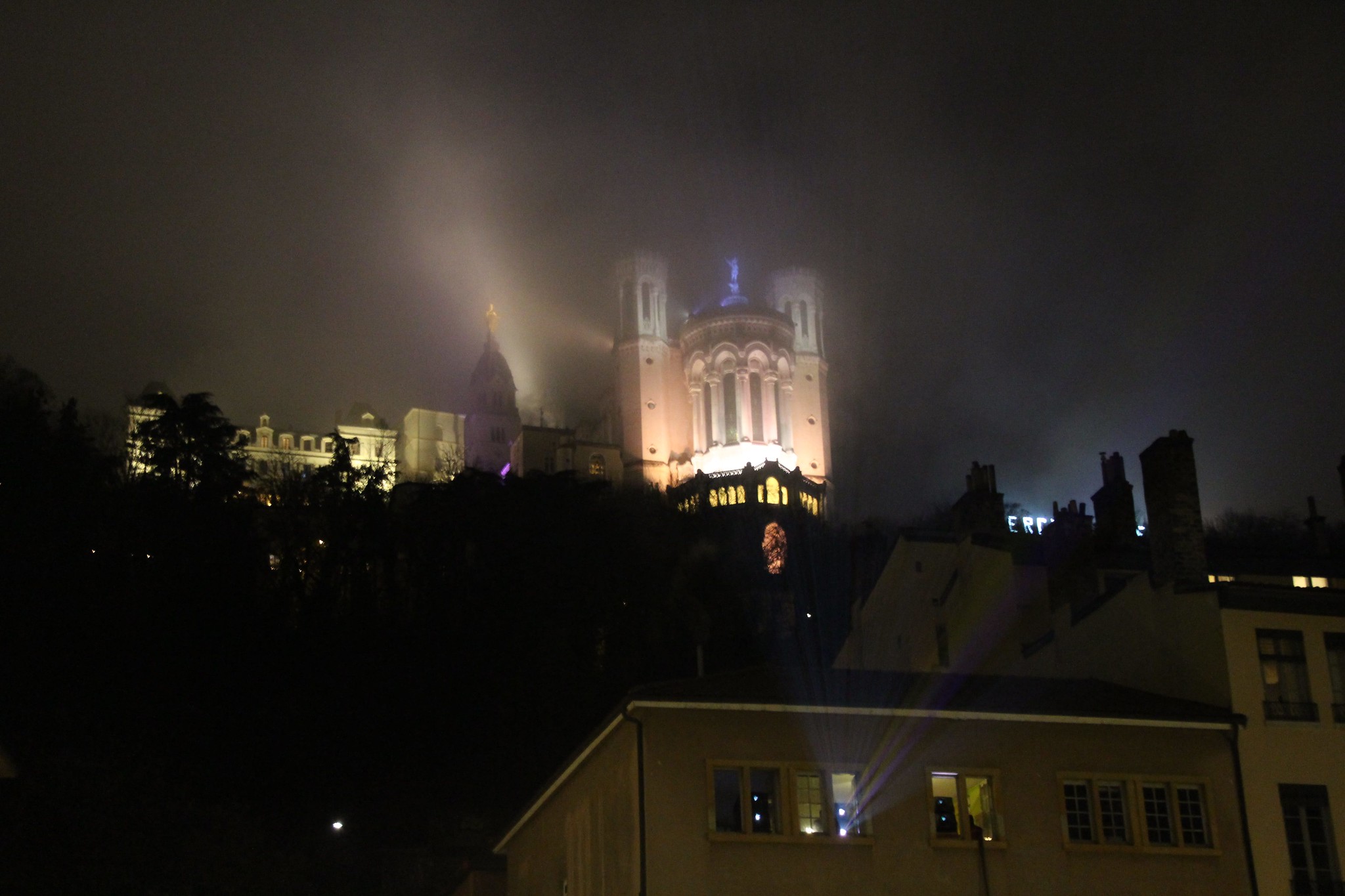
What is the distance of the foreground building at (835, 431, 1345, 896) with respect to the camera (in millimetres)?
22875

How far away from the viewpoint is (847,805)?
21891 mm

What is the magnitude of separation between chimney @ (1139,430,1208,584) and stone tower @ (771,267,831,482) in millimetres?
84602

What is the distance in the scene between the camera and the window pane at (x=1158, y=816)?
73.9 ft

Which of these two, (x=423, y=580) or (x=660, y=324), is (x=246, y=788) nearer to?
(x=423, y=580)

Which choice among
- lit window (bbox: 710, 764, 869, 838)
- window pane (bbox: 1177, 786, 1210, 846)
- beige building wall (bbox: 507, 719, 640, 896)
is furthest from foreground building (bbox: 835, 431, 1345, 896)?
beige building wall (bbox: 507, 719, 640, 896)

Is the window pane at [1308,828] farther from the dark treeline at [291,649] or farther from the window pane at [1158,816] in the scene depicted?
the dark treeline at [291,649]

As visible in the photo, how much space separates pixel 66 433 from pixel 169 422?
8.18 m

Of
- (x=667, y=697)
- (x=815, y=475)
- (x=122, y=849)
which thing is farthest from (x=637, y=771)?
(x=815, y=475)

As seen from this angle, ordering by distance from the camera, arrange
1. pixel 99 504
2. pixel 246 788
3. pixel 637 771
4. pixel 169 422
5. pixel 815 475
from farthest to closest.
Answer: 1. pixel 815 475
2. pixel 169 422
3. pixel 99 504
4. pixel 246 788
5. pixel 637 771

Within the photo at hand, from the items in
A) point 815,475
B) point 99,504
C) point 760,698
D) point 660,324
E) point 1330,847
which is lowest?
point 1330,847

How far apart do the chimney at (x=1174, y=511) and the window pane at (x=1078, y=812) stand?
412cm

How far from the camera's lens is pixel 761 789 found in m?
21.7

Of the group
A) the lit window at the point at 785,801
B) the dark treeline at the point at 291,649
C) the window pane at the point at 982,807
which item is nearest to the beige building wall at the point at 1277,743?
the window pane at the point at 982,807

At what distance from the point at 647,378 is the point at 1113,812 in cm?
9472
